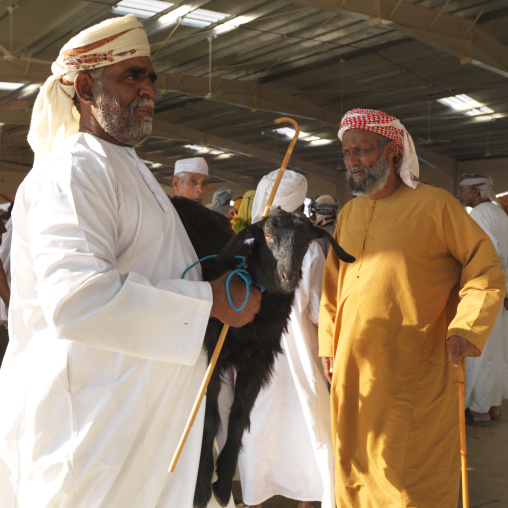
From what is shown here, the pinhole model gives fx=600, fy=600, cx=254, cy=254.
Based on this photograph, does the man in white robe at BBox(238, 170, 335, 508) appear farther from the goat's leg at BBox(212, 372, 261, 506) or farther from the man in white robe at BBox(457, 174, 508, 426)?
the man in white robe at BBox(457, 174, 508, 426)

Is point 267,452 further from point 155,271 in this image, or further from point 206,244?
point 155,271

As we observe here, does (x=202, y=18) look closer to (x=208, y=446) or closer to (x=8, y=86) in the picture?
(x=8, y=86)

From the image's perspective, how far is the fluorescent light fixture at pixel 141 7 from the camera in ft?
28.7

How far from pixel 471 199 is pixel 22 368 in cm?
511

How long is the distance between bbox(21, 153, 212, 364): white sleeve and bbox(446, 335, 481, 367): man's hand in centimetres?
138

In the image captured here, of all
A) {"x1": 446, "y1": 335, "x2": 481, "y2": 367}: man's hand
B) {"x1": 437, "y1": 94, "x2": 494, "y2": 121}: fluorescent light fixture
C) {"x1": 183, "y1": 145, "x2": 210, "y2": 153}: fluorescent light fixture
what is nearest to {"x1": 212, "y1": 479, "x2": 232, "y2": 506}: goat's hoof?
{"x1": 446, "y1": 335, "x2": 481, "y2": 367}: man's hand

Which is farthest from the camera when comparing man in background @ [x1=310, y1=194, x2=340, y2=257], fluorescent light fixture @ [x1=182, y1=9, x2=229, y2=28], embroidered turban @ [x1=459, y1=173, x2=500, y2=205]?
fluorescent light fixture @ [x1=182, y1=9, x2=229, y2=28]

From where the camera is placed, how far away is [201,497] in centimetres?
191

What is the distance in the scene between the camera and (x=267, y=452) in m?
3.38

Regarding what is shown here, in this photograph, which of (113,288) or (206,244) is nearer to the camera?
(113,288)

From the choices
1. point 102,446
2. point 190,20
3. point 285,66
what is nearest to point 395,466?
point 102,446

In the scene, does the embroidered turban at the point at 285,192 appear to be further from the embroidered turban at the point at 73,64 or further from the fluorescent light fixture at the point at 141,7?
the fluorescent light fixture at the point at 141,7

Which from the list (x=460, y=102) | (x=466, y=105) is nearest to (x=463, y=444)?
(x=460, y=102)

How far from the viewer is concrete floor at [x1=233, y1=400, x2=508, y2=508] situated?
12.8 ft
